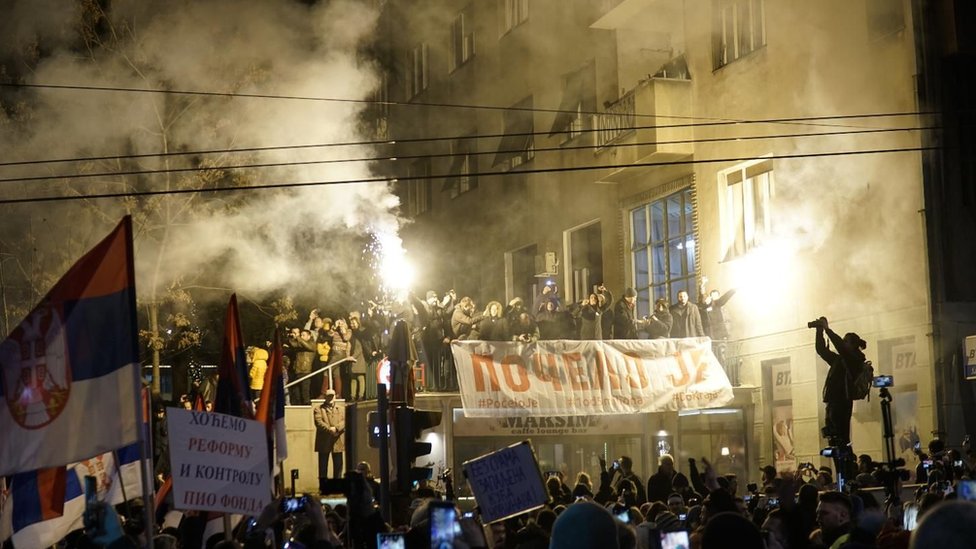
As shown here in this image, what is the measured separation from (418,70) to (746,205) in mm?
14669

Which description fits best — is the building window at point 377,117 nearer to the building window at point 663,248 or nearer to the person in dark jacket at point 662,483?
the building window at point 663,248

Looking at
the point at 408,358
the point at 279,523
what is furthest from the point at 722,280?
the point at 279,523

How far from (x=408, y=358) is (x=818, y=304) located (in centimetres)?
982

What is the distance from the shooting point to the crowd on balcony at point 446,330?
1933 centimetres

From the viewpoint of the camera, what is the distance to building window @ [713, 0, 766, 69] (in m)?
21.0

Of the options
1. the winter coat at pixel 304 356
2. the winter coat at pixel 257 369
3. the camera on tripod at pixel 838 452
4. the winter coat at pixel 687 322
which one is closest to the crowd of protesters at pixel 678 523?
the camera on tripod at pixel 838 452

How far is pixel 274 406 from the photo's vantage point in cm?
1034

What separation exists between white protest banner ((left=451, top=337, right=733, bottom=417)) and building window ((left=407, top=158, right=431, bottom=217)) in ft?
53.6

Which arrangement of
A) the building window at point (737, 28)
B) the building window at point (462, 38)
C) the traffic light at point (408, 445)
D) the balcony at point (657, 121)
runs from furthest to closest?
the building window at point (462, 38), the balcony at point (657, 121), the building window at point (737, 28), the traffic light at point (408, 445)

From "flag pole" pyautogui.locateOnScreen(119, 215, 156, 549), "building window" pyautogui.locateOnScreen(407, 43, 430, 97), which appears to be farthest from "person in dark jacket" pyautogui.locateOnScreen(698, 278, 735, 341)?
"building window" pyautogui.locateOnScreen(407, 43, 430, 97)

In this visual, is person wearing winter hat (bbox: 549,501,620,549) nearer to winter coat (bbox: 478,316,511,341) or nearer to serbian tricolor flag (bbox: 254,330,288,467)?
serbian tricolor flag (bbox: 254,330,288,467)

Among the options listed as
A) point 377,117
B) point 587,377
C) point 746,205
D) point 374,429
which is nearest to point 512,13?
point 377,117

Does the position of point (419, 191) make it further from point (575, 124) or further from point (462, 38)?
point (575, 124)

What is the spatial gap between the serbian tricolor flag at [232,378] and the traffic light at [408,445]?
137cm
